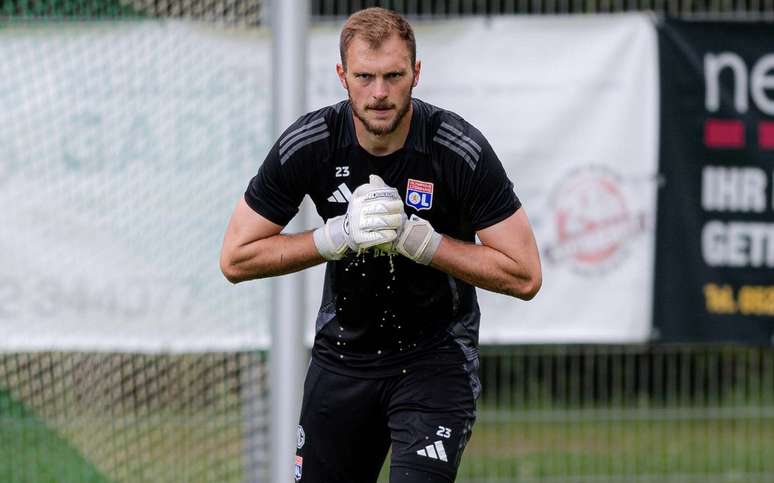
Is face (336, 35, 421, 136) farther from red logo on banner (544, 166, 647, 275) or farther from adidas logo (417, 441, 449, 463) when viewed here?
red logo on banner (544, 166, 647, 275)

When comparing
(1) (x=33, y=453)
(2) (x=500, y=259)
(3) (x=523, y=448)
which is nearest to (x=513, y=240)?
(2) (x=500, y=259)

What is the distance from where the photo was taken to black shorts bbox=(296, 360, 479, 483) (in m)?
4.61

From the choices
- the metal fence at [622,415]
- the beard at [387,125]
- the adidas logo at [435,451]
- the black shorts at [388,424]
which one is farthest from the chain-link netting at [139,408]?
the beard at [387,125]

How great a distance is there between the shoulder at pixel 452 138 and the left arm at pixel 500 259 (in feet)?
0.82

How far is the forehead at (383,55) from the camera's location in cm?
440

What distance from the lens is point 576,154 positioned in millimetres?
7211

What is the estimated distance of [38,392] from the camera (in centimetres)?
700

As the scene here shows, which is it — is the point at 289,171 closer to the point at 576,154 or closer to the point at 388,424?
the point at 388,424

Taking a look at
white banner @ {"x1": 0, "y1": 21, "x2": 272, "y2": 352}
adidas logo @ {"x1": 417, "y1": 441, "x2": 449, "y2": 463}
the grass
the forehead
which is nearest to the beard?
the forehead

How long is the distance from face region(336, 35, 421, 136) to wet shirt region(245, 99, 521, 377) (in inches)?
6.2

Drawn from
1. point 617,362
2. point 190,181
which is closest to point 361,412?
point 190,181

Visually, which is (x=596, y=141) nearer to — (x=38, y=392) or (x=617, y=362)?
(x=617, y=362)

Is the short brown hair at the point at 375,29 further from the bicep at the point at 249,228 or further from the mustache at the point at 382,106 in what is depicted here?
the bicep at the point at 249,228

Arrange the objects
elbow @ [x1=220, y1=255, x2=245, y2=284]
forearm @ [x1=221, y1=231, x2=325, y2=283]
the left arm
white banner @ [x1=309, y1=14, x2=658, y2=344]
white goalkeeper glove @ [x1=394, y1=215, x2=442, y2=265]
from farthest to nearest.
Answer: white banner @ [x1=309, y1=14, x2=658, y2=344] < elbow @ [x1=220, y1=255, x2=245, y2=284] < forearm @ [x1=221, y1=231, x2=325, y2=283] < the left arm < white goalkeeper glove @ [x1=394, y1=215, x2=442, y2=265]
